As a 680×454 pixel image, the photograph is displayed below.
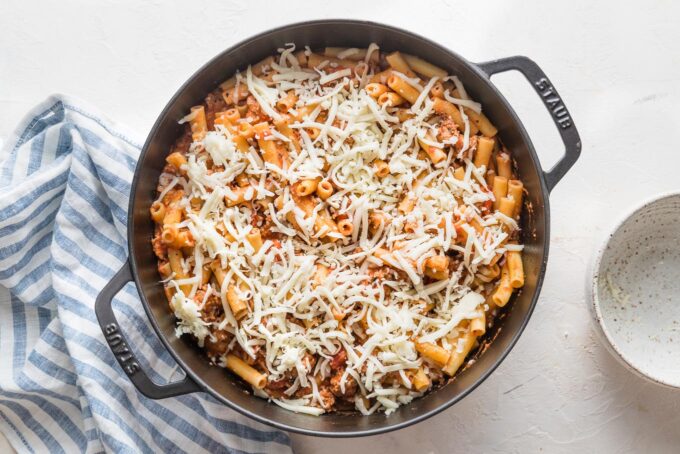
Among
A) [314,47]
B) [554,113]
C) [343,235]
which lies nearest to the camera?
[554,113]

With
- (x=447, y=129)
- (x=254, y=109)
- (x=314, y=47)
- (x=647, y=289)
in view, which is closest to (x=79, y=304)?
(x=254, y=109)

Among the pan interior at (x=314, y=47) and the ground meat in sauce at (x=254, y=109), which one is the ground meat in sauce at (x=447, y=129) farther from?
the ground meat in sauce at (x=254, y=109)

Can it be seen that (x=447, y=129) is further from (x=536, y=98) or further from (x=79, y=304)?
(x=79, y=304)

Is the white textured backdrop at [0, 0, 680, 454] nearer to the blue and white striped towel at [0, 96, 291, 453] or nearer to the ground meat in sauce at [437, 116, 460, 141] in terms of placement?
the blue and white striped towel at [0, 96, 291, 453]

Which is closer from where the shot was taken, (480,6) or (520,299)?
(520,299)

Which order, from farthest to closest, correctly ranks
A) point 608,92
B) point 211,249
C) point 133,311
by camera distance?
1. point 608,92
2. point 133,311
3. point 211,249

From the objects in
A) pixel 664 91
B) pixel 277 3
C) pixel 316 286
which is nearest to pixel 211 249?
pixel 316 286

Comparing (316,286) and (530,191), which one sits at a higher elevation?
(530,191)

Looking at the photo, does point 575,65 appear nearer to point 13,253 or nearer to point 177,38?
point 177,38
